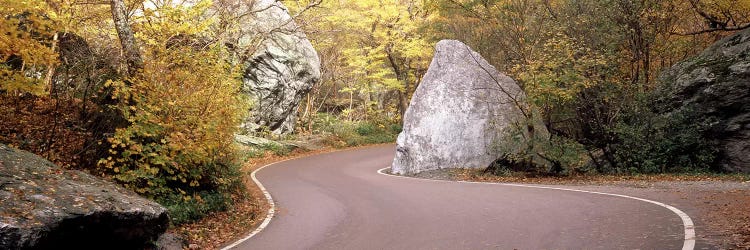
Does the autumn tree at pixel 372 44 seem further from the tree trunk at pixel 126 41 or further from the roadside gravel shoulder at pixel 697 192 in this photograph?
the tree trunk at pixel 126 41

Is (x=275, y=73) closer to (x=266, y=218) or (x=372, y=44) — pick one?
(x=372, y=44)

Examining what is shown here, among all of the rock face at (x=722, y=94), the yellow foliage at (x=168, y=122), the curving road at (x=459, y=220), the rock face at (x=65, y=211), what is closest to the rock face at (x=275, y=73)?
the curving road at (x=459, y=220)

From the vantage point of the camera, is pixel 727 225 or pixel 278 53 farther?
pixel 278 53

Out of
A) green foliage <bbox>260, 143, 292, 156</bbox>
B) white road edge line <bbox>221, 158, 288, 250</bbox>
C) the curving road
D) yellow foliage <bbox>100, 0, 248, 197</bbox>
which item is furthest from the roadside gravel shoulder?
green foliage <bbox>260, 143, 292, 156</bbox>

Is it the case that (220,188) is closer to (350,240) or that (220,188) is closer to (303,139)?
(350,240)

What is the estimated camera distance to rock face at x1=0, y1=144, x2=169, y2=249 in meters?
6.11

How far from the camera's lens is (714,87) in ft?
59.0

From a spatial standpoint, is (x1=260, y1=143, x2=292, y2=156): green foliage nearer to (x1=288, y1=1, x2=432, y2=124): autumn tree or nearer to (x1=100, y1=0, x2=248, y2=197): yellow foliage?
(x1=288, y1=1, x2=432, y2=124): autumn tree

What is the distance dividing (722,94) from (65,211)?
1954cm

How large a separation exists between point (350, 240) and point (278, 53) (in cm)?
2387

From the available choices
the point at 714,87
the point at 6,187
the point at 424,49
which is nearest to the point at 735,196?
the point at 714,87

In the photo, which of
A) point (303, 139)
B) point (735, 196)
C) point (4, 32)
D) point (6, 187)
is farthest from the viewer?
point (303, 139)

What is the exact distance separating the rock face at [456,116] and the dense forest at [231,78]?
1511 millimetres

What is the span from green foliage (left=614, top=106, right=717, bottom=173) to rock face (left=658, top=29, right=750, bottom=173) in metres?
0.40
